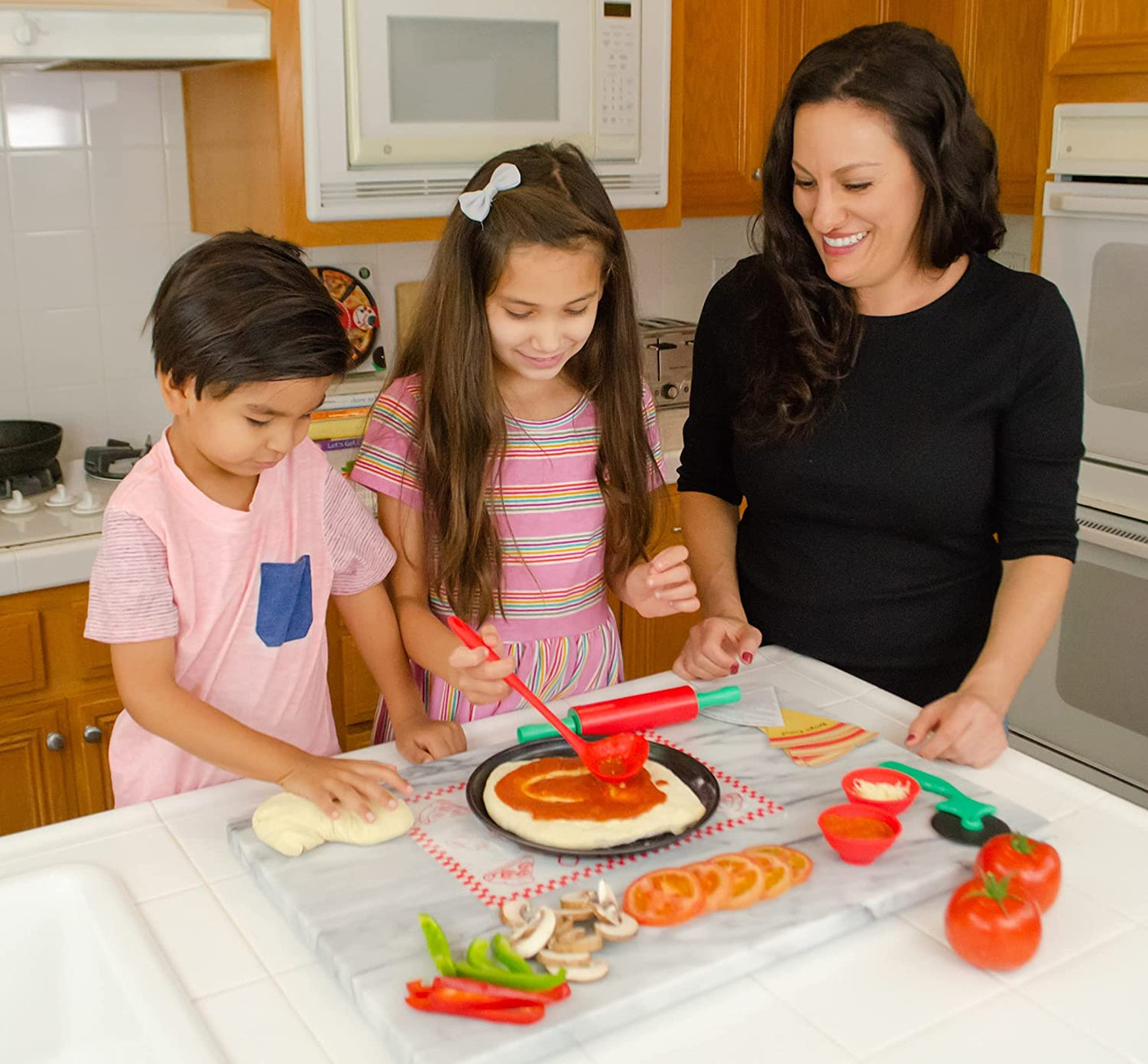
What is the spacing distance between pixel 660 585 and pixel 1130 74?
1.49 m

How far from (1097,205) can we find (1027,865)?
5.36 feet

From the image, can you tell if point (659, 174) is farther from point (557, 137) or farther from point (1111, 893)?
point (1111, 893)

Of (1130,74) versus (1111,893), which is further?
(1130,74)

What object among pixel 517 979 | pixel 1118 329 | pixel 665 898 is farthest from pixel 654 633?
pixel 517 979

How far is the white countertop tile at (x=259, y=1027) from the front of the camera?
0.80m

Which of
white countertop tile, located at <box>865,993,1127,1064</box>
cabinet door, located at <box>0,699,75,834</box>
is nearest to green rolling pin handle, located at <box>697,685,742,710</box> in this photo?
white countertop tile, located at <box>865,993,1127,1064</box>

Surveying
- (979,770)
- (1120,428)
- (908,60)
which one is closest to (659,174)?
(1120,428)

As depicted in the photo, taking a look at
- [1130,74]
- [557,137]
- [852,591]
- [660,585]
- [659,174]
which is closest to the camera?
[660,585]

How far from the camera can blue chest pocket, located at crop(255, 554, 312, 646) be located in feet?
4.31

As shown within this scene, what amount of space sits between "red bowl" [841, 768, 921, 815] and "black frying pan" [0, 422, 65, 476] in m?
1.55

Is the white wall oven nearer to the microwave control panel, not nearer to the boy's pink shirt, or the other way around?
the microwave control panel

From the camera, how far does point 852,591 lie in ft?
4.85

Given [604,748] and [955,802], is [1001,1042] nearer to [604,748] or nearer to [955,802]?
[955,802]

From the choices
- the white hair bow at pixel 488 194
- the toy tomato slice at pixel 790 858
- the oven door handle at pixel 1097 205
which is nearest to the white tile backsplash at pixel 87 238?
the oven door handle at pixel 1097 205
